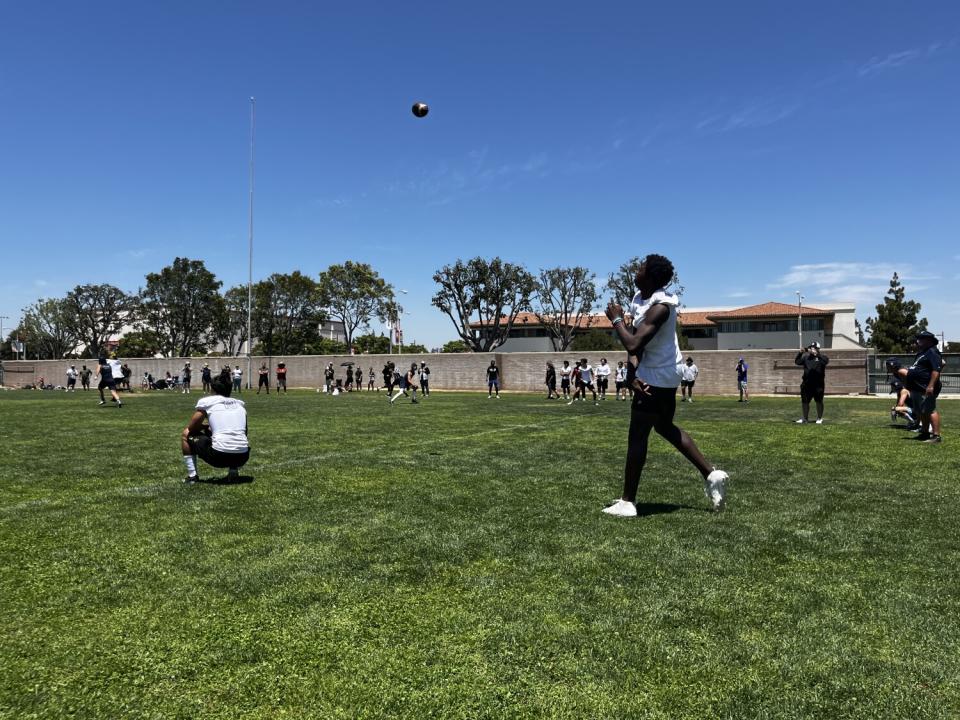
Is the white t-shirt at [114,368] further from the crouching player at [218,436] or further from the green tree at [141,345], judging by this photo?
the green tree at [141,345]

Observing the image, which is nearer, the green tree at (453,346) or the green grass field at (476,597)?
the green grass field at (476,597)

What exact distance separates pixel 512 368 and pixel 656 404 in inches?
1341

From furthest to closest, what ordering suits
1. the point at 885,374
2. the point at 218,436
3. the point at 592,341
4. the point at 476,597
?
the point at 592,341 < the point at 885,374 < the point at 218,436 < the point at 476,597

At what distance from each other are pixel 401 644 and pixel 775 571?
96.6 inches

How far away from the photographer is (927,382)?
11.2 metres

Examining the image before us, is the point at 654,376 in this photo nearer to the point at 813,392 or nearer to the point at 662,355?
the point at 662,355

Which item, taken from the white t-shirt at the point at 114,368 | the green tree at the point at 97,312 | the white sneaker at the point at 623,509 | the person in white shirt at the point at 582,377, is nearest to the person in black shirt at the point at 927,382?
the white sneaker at the point at 623,509

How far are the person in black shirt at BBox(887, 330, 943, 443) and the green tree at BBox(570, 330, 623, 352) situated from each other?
2302 inches

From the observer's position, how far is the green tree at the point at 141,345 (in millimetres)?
67669

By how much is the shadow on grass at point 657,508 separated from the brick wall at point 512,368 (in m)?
29.1

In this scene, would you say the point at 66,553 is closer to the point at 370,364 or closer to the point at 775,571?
the point at 775,571

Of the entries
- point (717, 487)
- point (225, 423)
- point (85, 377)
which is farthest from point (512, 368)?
point (85, 377)

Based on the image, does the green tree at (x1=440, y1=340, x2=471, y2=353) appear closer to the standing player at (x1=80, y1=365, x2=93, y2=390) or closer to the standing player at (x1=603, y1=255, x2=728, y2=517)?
the standing player at (x1=80, y1=365, x2=93, y2=390)

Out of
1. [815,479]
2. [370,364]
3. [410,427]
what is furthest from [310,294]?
[815,479]
